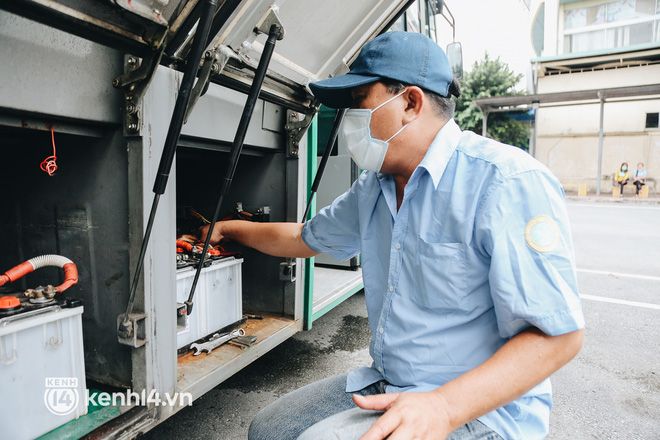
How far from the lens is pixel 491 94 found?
21109mm

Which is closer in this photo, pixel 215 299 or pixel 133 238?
pixel 133 238

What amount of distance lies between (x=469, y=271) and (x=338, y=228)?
655 mm

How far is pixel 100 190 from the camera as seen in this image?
149cm

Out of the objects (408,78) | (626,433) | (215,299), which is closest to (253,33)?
(408,78)

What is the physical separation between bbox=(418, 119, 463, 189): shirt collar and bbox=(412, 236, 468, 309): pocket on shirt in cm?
19

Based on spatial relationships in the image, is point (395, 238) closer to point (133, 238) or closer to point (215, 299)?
point (133, 238)

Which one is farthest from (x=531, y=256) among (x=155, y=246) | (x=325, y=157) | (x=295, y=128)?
(x=295, y=128)

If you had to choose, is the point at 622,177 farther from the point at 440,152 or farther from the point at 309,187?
the point at 440,152

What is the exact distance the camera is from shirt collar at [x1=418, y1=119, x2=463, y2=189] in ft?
3.99

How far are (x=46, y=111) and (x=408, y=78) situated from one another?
3.40ft

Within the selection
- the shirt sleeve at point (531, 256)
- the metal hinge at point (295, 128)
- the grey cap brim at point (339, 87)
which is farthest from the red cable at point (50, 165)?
the shirt sleeve at point (531, 256)

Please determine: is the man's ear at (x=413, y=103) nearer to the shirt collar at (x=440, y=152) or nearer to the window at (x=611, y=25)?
the shirt collar at (x=440, y=152)

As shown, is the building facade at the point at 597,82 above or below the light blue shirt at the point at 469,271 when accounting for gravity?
above

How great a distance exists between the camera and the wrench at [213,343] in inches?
79.0
